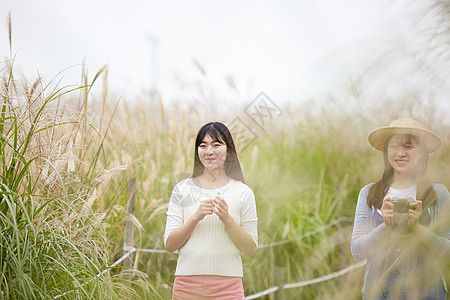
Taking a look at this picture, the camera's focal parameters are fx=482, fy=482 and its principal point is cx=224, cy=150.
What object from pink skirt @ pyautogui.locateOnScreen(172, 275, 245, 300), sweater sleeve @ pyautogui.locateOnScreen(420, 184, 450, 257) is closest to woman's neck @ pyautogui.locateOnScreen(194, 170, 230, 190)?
pink skirt @ pyautogui.locateOnScreen(172, 275, 245, 300)

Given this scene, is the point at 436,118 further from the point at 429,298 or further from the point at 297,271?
the point at 297,271

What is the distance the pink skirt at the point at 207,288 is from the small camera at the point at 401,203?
668 mm

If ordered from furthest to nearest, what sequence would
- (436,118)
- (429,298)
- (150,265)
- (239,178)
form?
(150,265) < (239,178) < (429,298) < (436,118)

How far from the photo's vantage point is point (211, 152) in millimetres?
1883

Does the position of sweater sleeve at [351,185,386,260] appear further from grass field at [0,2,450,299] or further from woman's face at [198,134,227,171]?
woman's face at [198,134,227,171]

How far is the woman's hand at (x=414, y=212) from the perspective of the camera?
1377 mm

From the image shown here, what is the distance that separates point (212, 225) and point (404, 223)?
29.5 inches

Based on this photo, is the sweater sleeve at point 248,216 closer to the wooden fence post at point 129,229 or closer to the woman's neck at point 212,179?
the woman's neck at point 212,179

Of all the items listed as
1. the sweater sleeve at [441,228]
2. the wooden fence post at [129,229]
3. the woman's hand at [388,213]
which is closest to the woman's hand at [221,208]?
the woman's hand at [388,213]

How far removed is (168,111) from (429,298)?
3.37 metres

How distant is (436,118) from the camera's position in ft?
3.16

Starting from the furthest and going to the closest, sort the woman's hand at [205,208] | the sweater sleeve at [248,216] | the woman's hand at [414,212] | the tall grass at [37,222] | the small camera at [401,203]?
1. the sweater sleeve at [248,216]
2. the woman's hand at [205,208]
3. the tall grass at [37,222]
4. the small camera at [401,203]
5. the woman's hand at [414,212]

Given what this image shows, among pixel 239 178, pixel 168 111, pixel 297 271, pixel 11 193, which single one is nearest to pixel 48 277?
pixel 11 193

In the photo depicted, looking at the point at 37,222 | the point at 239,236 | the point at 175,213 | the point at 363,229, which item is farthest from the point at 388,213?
the point at 37,222
